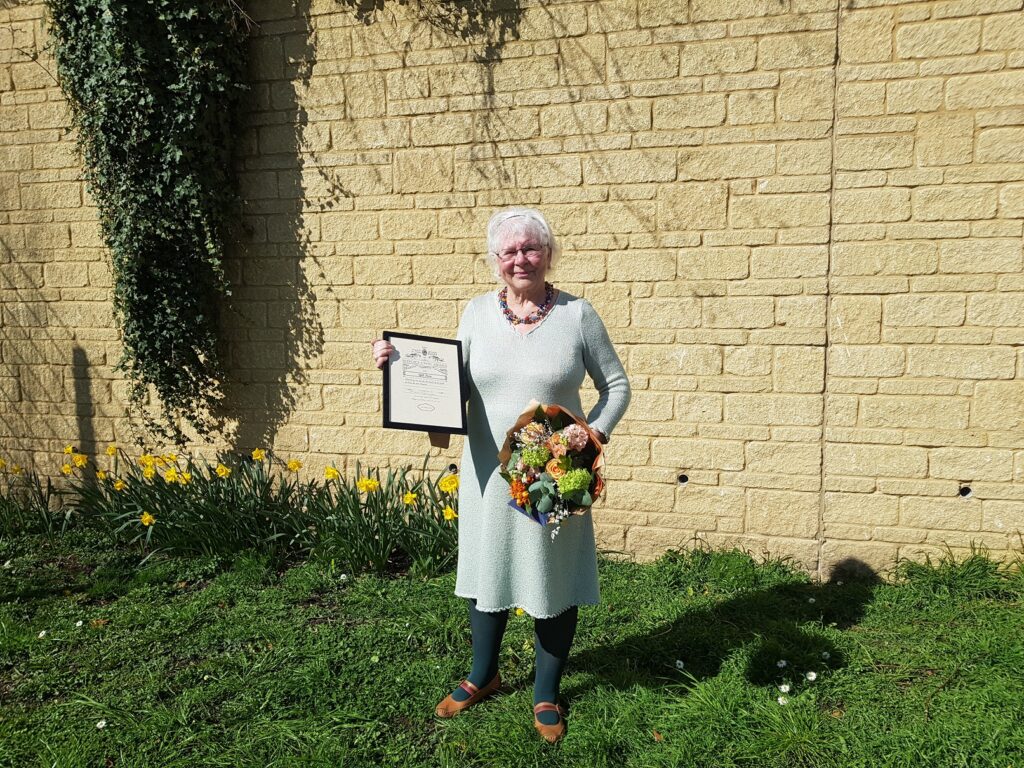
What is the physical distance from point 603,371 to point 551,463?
0.44 m

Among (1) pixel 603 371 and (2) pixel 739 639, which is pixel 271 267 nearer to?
(1) pixel 603 371

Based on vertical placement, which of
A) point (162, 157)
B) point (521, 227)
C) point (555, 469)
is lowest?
point (555, 469)

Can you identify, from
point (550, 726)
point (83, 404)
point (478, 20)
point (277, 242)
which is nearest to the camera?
point (550, 726)

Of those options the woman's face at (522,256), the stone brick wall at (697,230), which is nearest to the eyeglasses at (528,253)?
the woman's face at (522,256)

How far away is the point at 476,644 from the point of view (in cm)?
309

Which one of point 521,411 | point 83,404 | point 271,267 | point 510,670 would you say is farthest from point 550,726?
point 83,404

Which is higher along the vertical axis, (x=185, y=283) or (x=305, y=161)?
(x=305, y=161)

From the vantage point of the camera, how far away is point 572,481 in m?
2.54

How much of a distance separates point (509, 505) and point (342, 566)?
2.11 m

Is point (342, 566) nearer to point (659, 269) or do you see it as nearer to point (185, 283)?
point (185, 283)

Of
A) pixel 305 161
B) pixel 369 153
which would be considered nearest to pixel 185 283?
pixel 305 161

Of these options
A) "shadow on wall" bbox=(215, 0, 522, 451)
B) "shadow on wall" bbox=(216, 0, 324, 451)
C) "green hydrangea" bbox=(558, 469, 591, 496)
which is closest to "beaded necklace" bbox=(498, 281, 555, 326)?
"green hydrangea" bbox=(558, 469, 591, 496)

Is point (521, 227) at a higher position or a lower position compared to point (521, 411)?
higher

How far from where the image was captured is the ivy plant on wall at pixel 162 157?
477 centimetres
